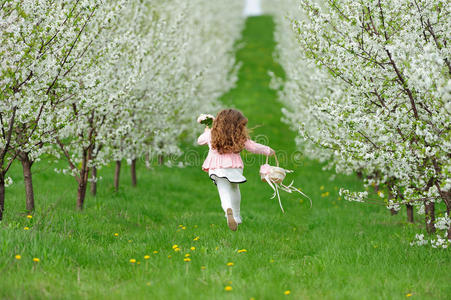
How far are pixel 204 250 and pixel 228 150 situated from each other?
1860mm

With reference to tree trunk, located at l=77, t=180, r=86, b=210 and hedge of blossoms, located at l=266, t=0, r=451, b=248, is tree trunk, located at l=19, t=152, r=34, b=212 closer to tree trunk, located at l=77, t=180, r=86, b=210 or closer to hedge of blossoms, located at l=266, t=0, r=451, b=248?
tree trunk, located at l=77, t=180, r=86, b=210

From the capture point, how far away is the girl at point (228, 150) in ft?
21.7

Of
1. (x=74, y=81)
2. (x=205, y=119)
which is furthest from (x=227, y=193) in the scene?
(x=74, y=81)

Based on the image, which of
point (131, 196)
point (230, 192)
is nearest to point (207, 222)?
point (230, 192)

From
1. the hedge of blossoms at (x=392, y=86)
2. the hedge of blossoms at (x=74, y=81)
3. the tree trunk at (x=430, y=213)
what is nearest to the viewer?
the hedge of blossoms at (x=392, y=86)

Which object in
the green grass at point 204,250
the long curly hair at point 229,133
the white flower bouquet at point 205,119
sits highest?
the white flower bouquet at point 205,119

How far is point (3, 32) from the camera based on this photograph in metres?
5.70

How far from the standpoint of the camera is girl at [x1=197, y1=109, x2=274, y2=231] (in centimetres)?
661

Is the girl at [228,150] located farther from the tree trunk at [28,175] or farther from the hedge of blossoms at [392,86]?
the tree trunk at [28,175]

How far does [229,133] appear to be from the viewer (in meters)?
6.61

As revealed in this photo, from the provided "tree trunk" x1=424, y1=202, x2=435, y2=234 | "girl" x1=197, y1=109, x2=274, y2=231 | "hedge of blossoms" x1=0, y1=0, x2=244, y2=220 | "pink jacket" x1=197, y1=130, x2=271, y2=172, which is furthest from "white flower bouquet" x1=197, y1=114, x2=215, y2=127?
"tree trunk" x1=424, y1=202, x2=435, y2=234

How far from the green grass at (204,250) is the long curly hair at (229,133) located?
1.31 metres

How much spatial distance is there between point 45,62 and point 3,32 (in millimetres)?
678

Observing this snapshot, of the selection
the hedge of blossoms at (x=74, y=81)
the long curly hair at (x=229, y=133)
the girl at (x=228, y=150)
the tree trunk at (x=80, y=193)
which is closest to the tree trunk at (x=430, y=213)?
the girl at (x=228, y=150)
